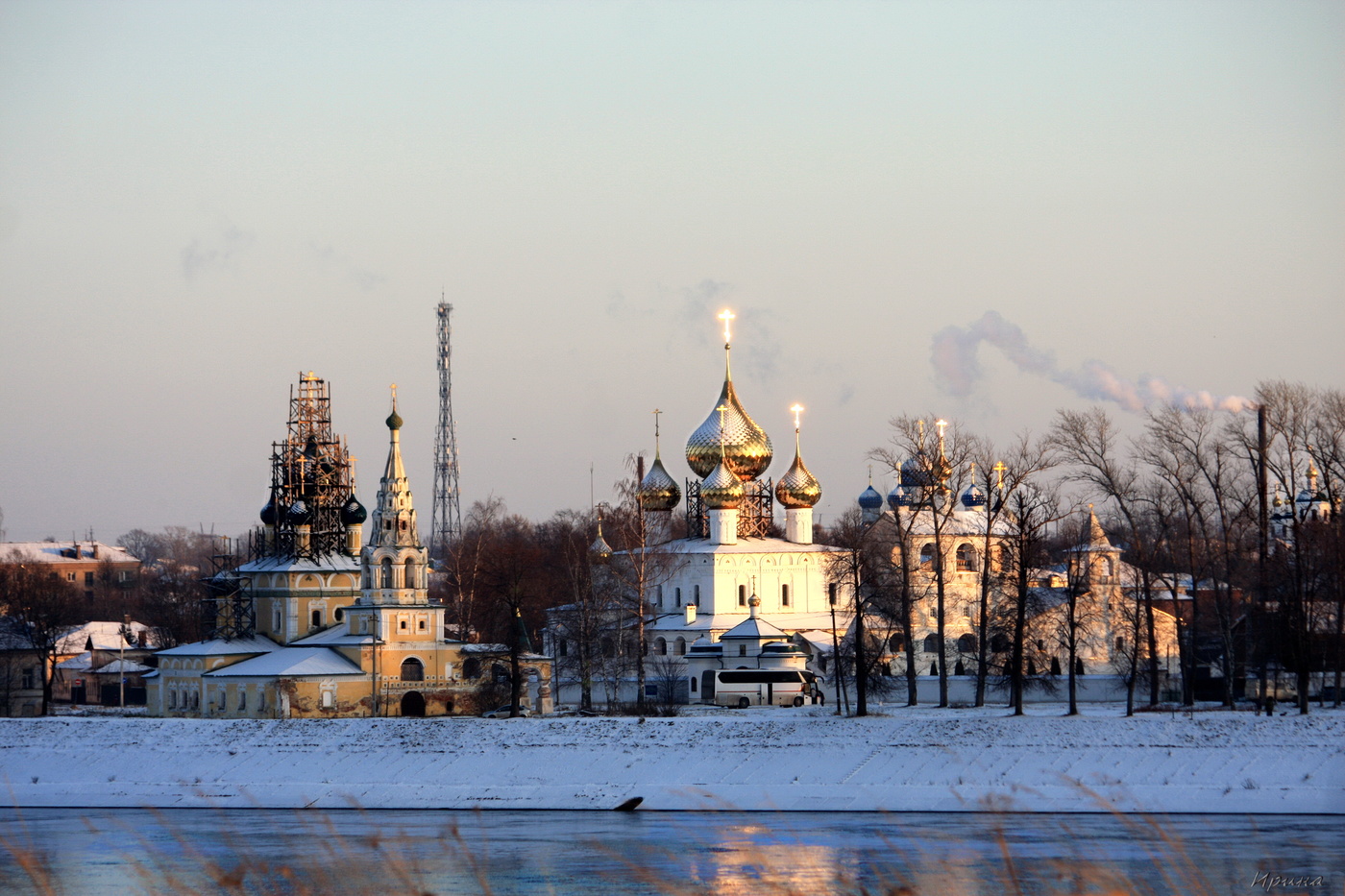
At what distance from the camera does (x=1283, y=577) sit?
119 feet

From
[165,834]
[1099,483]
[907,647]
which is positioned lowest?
[165,834]

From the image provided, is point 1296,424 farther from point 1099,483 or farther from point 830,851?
point 830,851

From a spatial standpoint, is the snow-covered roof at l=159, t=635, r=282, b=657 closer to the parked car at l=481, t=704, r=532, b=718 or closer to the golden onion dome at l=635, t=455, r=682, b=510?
the parked car at l=481, t=704, r=532, b=718

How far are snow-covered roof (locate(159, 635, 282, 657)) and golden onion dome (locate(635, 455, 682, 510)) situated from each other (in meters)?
15.6

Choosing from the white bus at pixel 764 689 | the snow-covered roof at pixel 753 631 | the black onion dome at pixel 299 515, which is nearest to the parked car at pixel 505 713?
the white bus at pixel 764 689

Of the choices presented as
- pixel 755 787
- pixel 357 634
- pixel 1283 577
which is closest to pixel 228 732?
pixel 357 634

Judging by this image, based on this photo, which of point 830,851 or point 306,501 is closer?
point 830,851

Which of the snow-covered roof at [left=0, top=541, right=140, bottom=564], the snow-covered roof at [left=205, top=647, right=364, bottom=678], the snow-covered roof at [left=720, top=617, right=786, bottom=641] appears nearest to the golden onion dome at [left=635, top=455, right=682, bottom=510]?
the snow-covered roof at [left=720, top=617, right=786, bottom=641]

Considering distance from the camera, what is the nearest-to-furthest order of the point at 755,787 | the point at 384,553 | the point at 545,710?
the point at 755,787
the point at 545,710
the point at 384,553

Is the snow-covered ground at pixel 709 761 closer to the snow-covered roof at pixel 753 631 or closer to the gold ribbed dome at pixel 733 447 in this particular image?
the snow-covered roof at pixel 753 631

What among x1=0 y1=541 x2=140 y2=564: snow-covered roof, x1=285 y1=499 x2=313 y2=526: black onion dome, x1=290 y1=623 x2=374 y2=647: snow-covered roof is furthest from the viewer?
x1=0 y1=541 x2=140 y2=564: snow-covered roof

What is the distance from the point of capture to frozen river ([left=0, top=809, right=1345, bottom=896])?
2091 centimetres

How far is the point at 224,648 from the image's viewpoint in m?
46.5

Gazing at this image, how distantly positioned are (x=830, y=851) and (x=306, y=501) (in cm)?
3037
